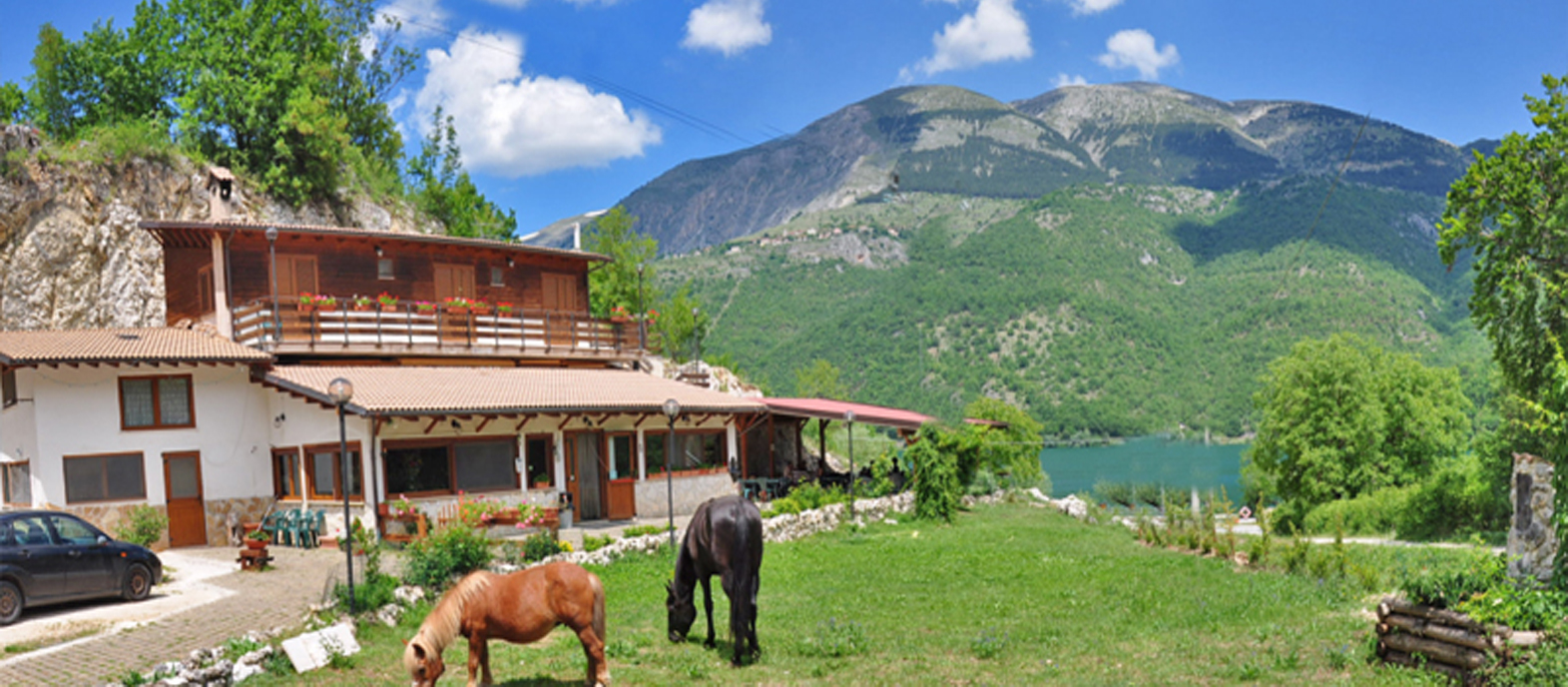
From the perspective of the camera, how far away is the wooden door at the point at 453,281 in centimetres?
2888

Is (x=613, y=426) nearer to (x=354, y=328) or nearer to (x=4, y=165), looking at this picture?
(x=354, y=328)

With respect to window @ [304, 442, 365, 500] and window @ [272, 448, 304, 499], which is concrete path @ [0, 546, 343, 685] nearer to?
window @ [304, 442, 365, 500]

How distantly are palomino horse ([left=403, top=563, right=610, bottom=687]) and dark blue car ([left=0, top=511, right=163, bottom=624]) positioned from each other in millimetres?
7609

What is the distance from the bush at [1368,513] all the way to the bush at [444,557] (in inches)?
1208

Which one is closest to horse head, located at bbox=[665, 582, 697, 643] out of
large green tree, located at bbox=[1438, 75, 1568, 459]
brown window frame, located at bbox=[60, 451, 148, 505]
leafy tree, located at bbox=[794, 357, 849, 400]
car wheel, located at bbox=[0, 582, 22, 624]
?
car wheel, located at bbox=[0, 582, 22, 624]

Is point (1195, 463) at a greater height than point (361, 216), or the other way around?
point (361, 216)

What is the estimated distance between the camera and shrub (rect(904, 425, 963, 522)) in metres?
28.4

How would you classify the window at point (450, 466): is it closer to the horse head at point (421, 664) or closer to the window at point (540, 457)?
the window at point (540, 457)

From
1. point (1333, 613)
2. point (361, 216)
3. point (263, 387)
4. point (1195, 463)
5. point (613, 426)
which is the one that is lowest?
point (1195, 463)

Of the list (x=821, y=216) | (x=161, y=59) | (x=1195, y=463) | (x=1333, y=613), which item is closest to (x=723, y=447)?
(x=1333, y=613)

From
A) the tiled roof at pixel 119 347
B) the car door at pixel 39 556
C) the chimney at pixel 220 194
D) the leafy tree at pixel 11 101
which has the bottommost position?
the car door at pixel 39 556

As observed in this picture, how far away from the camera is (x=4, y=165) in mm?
30547

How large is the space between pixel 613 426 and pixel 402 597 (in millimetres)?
11756

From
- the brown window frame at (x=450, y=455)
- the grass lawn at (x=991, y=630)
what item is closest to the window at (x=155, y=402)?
the brown window frame at (x=450, y=455)
